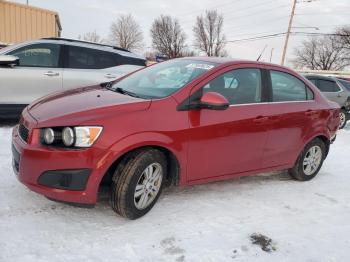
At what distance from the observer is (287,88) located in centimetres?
502

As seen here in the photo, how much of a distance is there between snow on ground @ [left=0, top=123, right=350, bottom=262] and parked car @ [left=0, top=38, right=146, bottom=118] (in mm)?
2541

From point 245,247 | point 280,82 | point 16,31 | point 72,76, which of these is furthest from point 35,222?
point 16,31

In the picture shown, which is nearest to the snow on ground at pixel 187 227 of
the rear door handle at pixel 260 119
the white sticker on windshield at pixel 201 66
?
the rear door handle at pixel 260 119

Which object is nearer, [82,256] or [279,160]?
[82,256]

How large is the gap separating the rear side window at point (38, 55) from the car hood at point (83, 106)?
137 inches

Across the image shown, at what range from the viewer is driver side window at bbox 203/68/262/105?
4176 millimetres

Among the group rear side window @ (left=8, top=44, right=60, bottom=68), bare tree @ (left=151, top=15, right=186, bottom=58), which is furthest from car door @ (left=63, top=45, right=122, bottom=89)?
Answer: bare tree @ (left=151, top=15, right=186, bottom=58)

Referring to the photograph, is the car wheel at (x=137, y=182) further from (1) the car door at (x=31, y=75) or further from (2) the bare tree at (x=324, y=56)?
(2) the bare tree at (x=324, y=56)

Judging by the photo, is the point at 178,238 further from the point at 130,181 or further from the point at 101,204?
the point at 101,204

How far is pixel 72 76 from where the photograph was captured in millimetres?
7566

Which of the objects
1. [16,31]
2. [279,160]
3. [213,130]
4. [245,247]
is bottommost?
[245,247]

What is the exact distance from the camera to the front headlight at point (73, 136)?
327 centimetres

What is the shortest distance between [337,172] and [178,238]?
3.62 metres

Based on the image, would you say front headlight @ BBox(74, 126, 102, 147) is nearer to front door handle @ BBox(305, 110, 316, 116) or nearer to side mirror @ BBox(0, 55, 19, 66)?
front door handle @ BBox(305, 110, 316, 116)
